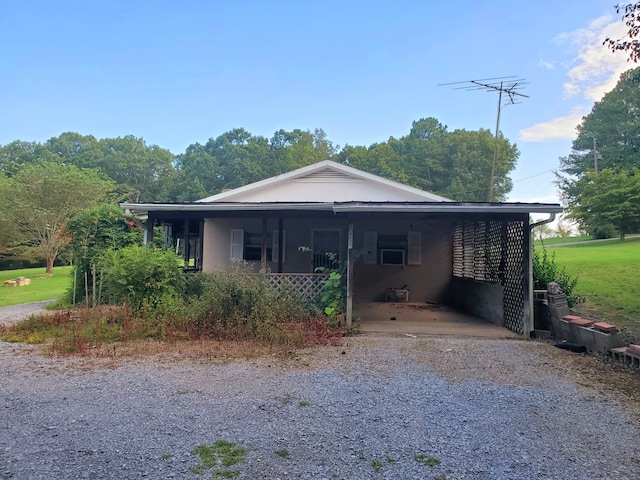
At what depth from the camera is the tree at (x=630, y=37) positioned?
6.30 m

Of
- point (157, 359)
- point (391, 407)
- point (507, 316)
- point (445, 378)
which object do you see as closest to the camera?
point (391, 407)

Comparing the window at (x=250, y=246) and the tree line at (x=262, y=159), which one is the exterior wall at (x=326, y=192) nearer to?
the window at (x=250, y=246)

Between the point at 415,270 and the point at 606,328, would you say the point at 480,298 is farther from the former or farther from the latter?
the point at 606,328

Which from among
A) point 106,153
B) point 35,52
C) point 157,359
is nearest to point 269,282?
point 157,359

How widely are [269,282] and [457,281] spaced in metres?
5.85

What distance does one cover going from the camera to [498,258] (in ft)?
30.5

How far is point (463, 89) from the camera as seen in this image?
55.2ft

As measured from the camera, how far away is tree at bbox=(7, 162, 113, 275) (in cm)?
2220

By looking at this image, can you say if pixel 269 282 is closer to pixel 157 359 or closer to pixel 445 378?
pixel 157 359

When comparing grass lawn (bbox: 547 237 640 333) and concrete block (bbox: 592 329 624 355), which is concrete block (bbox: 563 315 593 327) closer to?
concrete block (bbox: 592 329 624 355)

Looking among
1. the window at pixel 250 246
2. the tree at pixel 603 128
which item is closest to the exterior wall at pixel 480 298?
the window at pixel 250 246

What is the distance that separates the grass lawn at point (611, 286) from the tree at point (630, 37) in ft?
15.9

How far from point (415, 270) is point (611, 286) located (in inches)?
203

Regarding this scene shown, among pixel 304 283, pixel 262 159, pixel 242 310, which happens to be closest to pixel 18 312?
pixel 242 310
